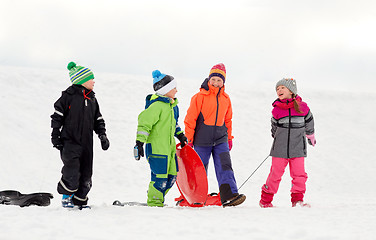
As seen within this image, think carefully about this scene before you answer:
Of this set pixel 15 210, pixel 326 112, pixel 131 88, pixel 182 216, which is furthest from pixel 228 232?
pixel 326 112

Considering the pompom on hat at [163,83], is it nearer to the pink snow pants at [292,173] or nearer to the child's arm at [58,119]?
the child's arm at [58,119]

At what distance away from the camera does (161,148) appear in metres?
5.70

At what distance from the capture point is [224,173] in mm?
→ 6238

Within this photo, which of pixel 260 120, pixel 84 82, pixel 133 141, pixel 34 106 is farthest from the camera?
pixel 260 120

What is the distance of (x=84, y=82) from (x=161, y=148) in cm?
138

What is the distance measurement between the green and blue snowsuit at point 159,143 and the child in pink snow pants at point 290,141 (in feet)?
5.44

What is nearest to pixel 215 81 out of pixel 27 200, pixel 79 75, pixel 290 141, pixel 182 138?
pixel 182 138

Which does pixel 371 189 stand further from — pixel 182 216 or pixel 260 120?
pixel 182 216

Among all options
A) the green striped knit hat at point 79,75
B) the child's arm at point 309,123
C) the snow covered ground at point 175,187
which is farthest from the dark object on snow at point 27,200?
the child's arm at point 309,123

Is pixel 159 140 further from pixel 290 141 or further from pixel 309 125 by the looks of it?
pixel 309 125

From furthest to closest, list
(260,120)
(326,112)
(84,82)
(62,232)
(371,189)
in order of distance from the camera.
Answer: (326,112)
(260,120)
(371,189)
(84,82)
(62,232)

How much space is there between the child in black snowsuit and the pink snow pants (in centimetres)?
261

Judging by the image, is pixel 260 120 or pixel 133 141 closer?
pixel 133 141

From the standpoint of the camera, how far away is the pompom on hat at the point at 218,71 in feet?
21.1
